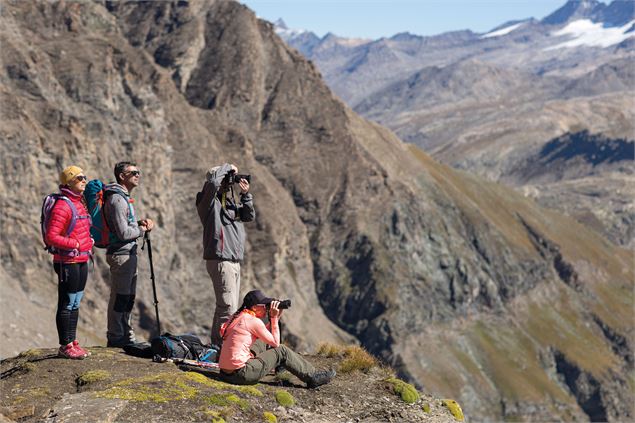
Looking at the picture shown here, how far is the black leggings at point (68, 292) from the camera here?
621 inches

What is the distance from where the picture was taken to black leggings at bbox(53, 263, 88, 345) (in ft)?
51.8

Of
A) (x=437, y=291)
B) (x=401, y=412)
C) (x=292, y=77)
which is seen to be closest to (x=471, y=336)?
(x=437, y=291)

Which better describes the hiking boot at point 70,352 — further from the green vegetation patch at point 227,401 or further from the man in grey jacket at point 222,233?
the green vegetation patch at point 227,401

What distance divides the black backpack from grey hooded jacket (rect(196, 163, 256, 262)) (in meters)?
2.13

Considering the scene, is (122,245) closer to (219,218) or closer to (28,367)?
(219,218)

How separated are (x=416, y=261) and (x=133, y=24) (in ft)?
306

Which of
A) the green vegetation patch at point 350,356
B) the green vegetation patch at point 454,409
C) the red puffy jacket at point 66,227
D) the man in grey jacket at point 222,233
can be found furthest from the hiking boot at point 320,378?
the red puffy jacket at point 66,227

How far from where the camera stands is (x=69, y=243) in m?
15.5

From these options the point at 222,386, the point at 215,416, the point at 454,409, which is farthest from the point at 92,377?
the point at 454,409

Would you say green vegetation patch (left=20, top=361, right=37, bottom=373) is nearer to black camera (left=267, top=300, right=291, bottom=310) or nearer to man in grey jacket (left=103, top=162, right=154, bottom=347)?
man in grey jacket (left=103, top=162, right=154, bottom=347)

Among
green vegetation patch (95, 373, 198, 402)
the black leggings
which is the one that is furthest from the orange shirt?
the black leggings

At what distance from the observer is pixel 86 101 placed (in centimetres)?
11556

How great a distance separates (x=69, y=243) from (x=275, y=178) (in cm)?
15447

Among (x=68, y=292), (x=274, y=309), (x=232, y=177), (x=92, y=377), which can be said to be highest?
(x=232, y=177)
